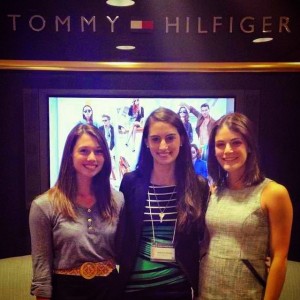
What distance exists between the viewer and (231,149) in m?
1.54

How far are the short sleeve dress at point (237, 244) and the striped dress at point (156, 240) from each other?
6.8 inches

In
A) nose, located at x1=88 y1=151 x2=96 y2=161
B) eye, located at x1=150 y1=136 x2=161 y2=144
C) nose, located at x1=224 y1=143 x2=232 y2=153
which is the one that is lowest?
nose, located at x1=88 y1=151 x2=96 y2=161

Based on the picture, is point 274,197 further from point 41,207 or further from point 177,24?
point 177,24

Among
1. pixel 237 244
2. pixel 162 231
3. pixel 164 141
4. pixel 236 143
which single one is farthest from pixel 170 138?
pixel 237 244

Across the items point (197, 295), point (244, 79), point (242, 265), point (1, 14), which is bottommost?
point (197, 295)

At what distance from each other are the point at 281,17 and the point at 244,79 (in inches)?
14.9

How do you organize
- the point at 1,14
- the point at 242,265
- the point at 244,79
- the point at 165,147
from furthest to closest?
the point at 244,79 < the point at 1,14 < the point at 165,147 < the point at 242,265

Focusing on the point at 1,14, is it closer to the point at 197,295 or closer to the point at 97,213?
the point at 97,213

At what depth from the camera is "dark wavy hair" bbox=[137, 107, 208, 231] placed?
166 centimetres

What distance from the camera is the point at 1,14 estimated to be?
1900 mm

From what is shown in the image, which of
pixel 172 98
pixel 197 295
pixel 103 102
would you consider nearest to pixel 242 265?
pixel 197 295

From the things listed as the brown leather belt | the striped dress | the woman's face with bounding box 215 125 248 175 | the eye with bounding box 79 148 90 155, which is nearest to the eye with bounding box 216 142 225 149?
the woman's face with bounding box 215 125 248 175

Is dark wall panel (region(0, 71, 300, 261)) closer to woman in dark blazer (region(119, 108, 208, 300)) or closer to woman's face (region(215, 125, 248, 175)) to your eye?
woman in dark blazer (region(119, 108, 208, 300))

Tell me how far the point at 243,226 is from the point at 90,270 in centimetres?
68
